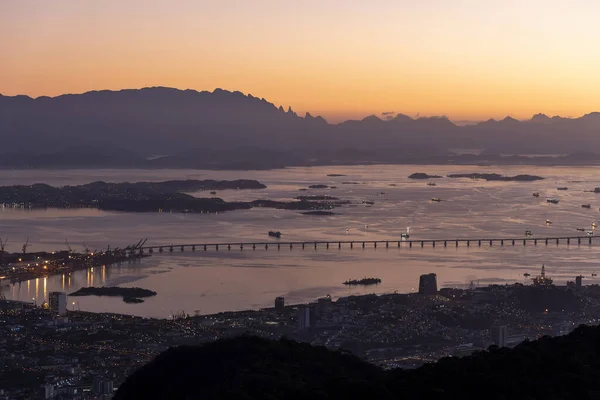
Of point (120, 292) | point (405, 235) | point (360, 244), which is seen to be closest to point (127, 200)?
point (405, 235)

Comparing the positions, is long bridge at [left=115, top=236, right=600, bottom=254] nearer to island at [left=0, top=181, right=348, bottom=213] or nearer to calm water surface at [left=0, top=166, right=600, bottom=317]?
calm water surface at [left=0, top=166, right=600, bottom=317]

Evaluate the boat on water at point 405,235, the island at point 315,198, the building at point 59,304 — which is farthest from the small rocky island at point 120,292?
the island at point 315,198

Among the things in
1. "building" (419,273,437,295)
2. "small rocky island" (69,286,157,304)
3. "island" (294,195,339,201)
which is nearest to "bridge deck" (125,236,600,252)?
"small rocky island" (69,286,157,304)

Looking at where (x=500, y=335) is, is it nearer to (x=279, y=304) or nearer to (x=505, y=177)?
(x=279, y=304)

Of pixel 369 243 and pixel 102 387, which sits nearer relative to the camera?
pixel 102 387

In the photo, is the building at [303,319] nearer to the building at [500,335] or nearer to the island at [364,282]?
the building at [500,335]

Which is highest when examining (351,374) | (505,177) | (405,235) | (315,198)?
(351,374)
